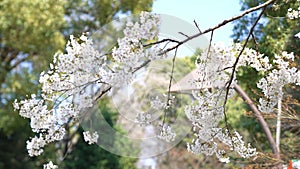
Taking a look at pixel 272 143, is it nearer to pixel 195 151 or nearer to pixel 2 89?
pixel 195 151

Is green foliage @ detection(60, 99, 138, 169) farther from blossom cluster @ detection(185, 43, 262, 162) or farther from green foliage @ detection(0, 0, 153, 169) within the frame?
blossom cluster @ detection(185, 43, 262, 162)

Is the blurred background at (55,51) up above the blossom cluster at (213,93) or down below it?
above

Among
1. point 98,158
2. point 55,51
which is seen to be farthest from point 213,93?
point 98,158

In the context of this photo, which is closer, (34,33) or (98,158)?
(34,33)

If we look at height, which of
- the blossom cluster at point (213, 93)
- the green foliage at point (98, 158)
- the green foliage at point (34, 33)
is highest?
the green foliage at point (34, 33)

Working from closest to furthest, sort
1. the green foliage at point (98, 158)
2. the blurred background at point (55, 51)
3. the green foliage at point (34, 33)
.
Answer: the blurred background at point (55, 51) → the green foliage at point (34, 33) → the green foliage at point (98, 158)

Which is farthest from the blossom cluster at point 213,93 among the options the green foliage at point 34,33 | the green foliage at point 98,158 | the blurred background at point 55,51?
the green foliage at point 98,158

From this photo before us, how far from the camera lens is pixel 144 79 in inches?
267

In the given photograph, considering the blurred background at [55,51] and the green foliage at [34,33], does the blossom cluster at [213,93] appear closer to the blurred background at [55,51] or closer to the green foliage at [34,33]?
the blurred background at [55,51]

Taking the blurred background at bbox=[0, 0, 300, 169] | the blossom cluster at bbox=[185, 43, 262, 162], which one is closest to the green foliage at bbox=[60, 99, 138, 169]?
the blurred background at bbox=[0, 0, 300, 169]

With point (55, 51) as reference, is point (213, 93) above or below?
below

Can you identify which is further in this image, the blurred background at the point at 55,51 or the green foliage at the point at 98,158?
the green foliage at the point at 98,158

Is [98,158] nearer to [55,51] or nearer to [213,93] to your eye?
[55,51]

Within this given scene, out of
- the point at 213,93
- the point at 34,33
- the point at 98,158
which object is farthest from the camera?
the point at 98,158
